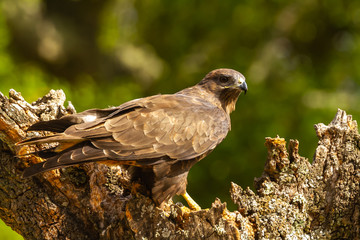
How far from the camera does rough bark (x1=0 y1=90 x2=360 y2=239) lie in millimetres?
3500

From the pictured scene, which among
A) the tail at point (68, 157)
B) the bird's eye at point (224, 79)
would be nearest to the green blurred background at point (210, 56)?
the bird's eye at point (224, 79)

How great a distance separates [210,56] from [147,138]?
442cm

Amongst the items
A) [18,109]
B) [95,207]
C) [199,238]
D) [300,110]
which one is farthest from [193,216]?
[300,110]

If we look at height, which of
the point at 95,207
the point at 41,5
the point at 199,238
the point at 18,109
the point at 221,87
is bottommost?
the point at 199,238

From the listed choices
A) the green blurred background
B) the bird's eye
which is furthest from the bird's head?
Result: the green blurred background

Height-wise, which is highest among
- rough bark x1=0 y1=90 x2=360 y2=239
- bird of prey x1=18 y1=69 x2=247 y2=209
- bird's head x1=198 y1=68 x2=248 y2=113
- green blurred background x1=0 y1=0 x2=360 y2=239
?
green blurred background x1=0 y1=0 x2=360 y2=239

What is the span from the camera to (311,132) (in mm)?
6926

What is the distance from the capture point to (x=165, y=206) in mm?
3938

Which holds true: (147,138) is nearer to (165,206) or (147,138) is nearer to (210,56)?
→ (165,206)

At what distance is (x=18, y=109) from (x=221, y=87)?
204 cm

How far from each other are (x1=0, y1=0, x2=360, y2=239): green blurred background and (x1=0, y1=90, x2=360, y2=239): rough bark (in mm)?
2906

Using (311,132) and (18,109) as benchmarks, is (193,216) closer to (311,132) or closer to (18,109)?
(18,109)

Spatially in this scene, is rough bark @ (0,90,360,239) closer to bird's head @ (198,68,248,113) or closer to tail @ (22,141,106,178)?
tail @ (22,141,106,178)

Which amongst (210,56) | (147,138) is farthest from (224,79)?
(210,56)
